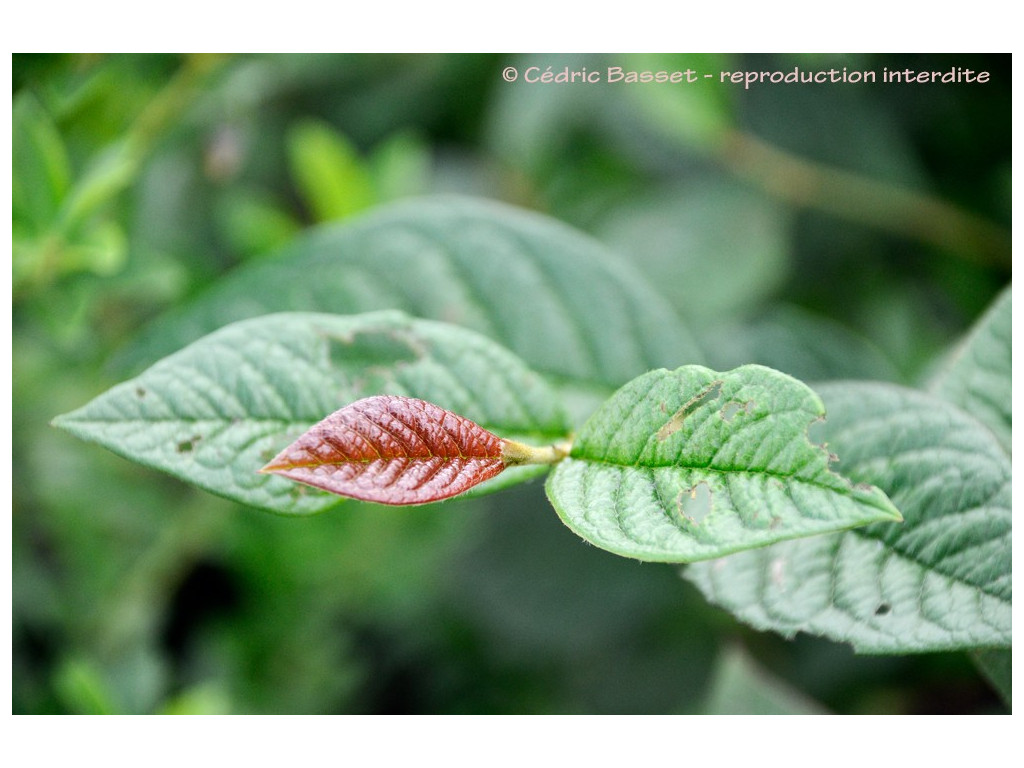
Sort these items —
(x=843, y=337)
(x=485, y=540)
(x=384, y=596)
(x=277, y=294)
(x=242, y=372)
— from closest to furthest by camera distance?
(x=242, y=372)
(x=277, y=294)
(x=843, y=337)
(x=384, y=596)
(x=485, y=540)

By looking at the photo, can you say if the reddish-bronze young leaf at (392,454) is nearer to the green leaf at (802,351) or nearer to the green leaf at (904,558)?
the green leaf at (904,558)

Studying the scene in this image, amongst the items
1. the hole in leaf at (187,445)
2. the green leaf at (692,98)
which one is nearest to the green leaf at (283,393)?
the hole in leaf at (187,445)

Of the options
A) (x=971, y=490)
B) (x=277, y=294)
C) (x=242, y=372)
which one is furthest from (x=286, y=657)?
(x=971, y=490)

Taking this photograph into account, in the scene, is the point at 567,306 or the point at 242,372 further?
the point at 567,306

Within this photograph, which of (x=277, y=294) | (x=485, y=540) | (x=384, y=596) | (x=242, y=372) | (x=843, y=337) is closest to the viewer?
(x=242, y=372)

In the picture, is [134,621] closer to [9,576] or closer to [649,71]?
[9,576]

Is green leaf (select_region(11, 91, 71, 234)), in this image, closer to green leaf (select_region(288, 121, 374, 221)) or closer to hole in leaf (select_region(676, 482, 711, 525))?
green leaf (select_region(288, 121, 374, 221))

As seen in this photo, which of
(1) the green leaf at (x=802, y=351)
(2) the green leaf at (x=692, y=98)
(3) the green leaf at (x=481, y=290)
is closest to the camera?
(3) the green leaf at (x=481, y=290)
